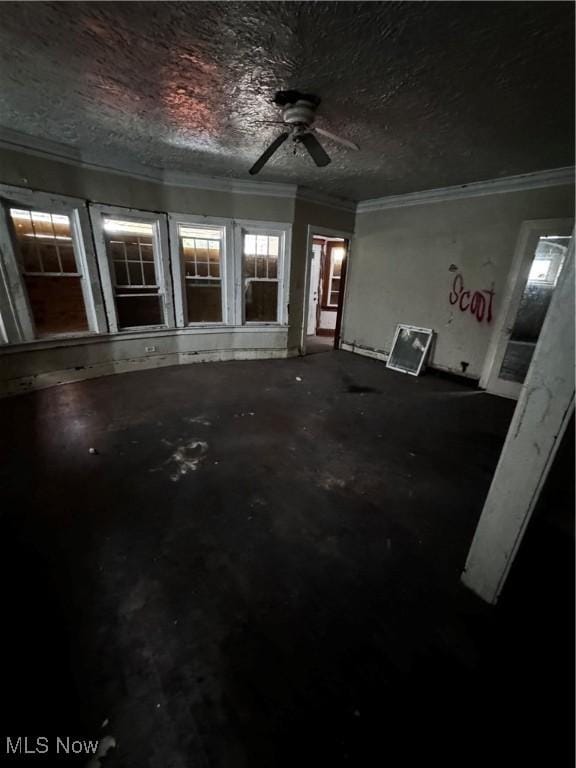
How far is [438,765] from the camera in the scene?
950 mm

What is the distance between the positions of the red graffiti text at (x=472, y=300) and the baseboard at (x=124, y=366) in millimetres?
2672

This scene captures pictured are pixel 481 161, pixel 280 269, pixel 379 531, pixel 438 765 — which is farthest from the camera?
pixel 280 269

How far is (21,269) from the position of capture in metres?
3.36

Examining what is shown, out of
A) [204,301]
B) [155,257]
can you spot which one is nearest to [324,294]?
[204,301]

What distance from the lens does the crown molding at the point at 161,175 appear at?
317 cm

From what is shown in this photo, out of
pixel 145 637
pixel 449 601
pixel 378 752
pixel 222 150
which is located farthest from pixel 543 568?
pixel 222 150

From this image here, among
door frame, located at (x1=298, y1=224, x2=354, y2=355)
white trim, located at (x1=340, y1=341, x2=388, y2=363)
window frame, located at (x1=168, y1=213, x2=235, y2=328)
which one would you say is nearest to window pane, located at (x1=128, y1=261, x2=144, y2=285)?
window frame, located at (x1=168, y1=213, x2=235, y2=328)

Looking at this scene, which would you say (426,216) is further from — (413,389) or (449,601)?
(449,601)

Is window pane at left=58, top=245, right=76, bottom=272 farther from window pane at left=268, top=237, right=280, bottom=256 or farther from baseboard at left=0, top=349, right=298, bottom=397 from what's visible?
window pane at left=268, top=237, right=280, bottom=256

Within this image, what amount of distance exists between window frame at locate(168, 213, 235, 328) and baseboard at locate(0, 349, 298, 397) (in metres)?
0.52

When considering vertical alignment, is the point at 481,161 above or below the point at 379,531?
above

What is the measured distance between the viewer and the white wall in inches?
153

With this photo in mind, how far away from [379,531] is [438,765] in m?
0.97

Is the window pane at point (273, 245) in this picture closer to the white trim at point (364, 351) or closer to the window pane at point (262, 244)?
the window pane at point (262, 244)
